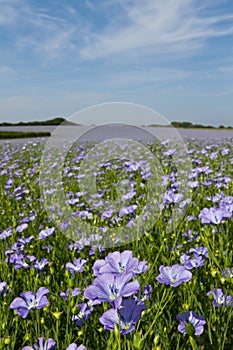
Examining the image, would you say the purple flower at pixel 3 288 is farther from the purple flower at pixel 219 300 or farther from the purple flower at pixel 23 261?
the purple flower at pixel 219 300

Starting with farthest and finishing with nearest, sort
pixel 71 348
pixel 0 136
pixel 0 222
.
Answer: pixel 0 136 < pixel 0 222 < pixel 71 348

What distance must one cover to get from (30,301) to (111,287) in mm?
652

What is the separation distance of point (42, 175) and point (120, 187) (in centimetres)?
162

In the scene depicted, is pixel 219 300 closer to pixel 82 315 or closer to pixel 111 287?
pixel 82 315

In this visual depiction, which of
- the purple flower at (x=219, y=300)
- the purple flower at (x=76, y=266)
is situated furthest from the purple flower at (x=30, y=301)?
the purple flower at (x=219, y=300)

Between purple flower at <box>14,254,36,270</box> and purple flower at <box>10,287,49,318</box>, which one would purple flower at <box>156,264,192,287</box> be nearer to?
purple flower at <box>10,287,49,318</box>

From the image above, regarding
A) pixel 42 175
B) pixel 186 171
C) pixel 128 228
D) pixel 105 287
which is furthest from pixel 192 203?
pixel 42 175

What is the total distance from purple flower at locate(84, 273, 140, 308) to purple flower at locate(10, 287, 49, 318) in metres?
0.55

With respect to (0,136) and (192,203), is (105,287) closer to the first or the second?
(192,203)

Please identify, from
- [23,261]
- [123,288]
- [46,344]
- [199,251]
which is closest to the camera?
[123,288]

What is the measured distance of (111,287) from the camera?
3.68ft

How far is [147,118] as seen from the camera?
3.35 metres

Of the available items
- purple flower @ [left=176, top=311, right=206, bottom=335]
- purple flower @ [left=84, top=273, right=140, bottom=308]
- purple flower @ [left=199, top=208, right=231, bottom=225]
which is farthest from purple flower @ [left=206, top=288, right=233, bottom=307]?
purple flower @ [left=84, top=273, right=140, bottom=308]

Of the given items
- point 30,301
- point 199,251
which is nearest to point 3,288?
point 30,301
